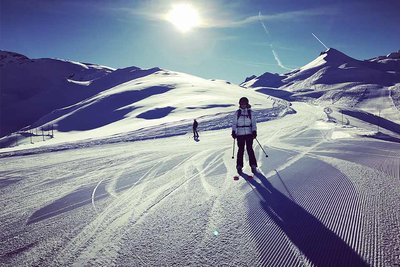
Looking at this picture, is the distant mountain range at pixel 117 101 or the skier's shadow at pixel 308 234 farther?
the distant mountain range at pixel 117 101

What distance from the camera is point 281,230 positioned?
13.2ft

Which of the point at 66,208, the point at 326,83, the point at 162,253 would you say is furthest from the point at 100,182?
the point at 326,83

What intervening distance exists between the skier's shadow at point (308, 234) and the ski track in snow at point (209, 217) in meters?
0.01

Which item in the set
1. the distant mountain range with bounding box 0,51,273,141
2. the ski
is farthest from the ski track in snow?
the distant mountain range with bounding box 0,51,273,141

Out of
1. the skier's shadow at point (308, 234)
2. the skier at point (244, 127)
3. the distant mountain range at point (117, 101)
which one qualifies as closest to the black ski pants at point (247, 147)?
the skier at point (244, 127)

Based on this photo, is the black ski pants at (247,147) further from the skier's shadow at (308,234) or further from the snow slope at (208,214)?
the skier's shadow at (308,234)

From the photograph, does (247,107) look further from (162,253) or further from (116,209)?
(162,253)

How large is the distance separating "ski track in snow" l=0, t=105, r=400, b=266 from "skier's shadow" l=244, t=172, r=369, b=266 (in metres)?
0.01

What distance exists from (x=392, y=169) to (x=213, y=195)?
440 centimetres

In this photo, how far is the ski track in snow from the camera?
11.3ft

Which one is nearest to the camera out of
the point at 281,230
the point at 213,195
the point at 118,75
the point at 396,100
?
the point at 281,230

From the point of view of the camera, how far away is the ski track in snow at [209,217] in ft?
11.3

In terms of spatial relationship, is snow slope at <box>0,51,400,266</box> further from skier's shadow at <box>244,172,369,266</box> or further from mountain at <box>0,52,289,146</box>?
mountain at <box>0,52,289,146</box>

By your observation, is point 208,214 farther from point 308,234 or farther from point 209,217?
point 308,234
